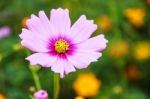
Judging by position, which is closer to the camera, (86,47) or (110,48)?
(86,47)

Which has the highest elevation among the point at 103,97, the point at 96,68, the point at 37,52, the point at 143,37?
the point at 143,37

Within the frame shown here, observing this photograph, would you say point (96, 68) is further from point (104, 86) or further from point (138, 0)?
point (138, 0)

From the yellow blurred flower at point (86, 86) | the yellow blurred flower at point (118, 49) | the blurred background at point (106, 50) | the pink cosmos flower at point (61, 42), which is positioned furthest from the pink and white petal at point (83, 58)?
the yellow blurred flower at point (118, 49)

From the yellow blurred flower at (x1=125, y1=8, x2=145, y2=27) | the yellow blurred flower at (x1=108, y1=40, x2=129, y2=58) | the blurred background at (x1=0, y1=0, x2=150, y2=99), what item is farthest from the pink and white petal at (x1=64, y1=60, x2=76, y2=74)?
the yellow blurred flower at (x1=125, y1=8, x2=145, y2=27)

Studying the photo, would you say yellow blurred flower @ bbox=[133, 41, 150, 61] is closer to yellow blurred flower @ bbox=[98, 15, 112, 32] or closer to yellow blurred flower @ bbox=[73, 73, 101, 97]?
yellow blurred flower @ bbox=[98, 15, 112, 32]

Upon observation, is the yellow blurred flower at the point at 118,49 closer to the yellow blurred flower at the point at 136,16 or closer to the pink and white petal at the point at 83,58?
the yellow blurred flower at the point at 136,16

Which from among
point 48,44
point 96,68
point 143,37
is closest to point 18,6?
point 96,68

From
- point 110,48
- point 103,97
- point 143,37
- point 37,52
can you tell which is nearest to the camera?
point 37,52
